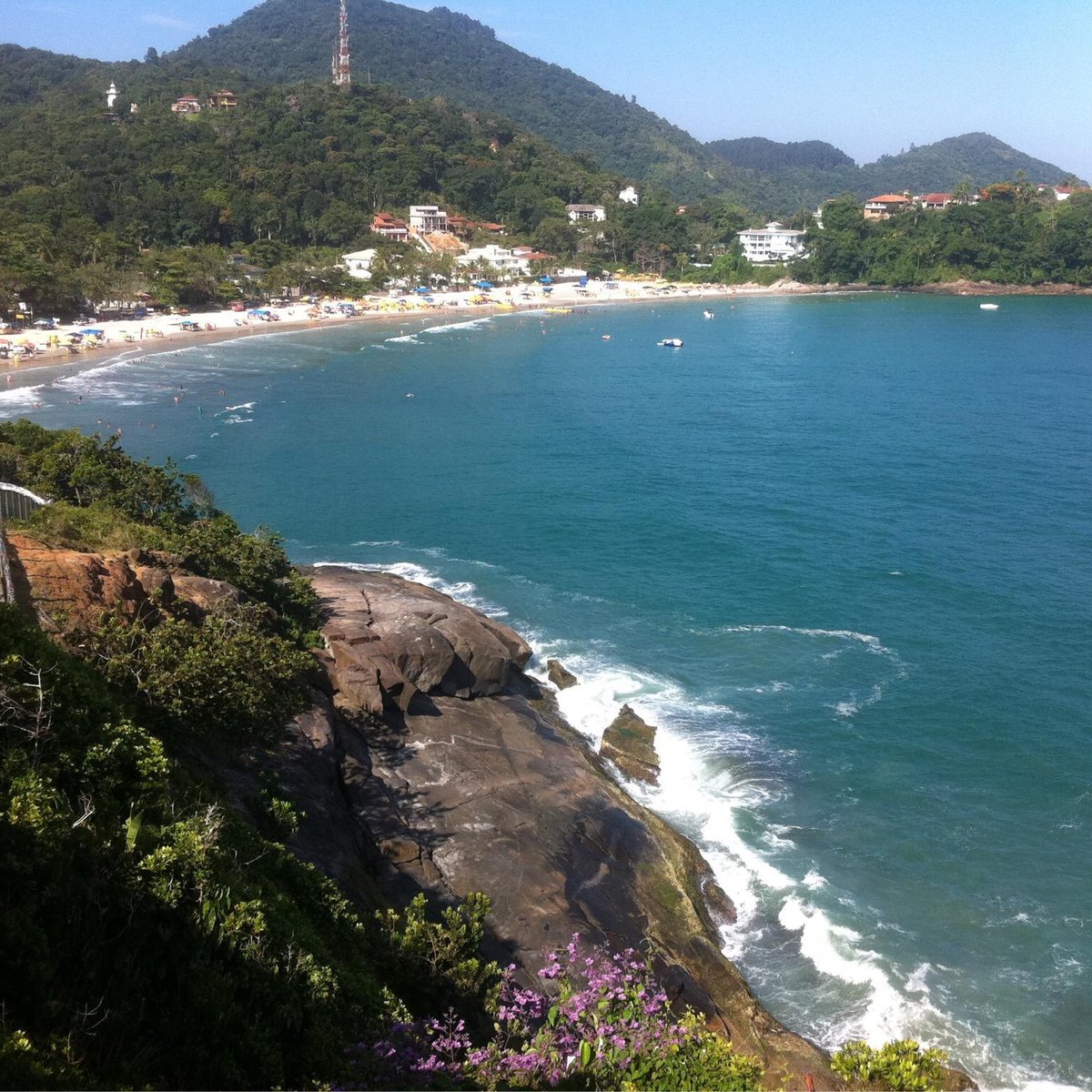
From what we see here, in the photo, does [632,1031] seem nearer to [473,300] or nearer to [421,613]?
[421,613]

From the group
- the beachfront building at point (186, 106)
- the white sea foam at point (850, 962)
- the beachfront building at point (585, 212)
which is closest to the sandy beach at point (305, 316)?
the beachfront building at point (585, 212)

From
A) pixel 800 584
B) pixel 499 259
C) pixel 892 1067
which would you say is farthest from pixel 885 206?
pixel 892 1067

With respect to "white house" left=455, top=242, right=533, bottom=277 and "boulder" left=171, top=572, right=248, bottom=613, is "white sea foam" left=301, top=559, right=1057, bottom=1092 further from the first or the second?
"white house" left=455, top=242, right=533, bottom=277

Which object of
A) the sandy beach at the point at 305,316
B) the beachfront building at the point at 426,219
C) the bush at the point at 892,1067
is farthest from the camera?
the beachfront building at the point at 426,219

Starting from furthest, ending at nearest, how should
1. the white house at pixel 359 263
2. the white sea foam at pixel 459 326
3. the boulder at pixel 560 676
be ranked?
1. the white house at pixel 359 263
2. the white sea foam at pixel 459 326
3. the boulder at pixel 560 676

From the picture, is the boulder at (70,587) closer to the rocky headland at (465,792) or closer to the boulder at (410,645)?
the rocky headland at (465,792)

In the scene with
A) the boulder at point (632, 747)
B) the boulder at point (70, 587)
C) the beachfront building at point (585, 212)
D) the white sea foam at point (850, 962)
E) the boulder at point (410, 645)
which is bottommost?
the white sea foam at point (850, 962)

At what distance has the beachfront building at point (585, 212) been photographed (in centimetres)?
15288

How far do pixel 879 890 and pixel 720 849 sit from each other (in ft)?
10.7

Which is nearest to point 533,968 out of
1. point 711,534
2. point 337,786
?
point 337,786

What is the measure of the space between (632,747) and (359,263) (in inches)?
4018

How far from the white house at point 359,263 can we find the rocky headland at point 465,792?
9601cm

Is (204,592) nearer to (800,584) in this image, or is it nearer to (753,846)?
(753,846)

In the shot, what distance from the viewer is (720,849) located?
2041 centimetres
